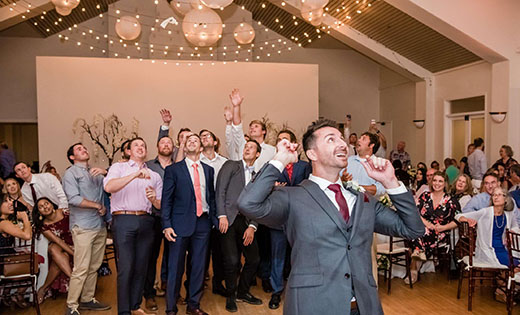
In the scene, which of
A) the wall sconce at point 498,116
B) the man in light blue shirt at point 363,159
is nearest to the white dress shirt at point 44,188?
the man in light blue shirt at point 363,159

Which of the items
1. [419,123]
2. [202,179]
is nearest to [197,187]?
[202,179]

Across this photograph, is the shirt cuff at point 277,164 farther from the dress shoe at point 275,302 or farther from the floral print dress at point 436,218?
the floral print dress at point 436,218

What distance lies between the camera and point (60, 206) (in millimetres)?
5094

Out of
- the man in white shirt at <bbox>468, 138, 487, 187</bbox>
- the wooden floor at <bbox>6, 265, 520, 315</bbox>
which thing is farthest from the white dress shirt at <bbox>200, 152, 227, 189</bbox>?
the man in white shirt at <bbox>468, 138, 487, 187</bbox>

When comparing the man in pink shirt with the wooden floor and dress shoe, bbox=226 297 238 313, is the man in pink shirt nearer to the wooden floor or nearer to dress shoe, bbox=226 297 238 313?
the wooden floor

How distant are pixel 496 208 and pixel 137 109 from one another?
304 inches

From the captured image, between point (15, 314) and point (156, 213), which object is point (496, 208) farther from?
point (15, 314)

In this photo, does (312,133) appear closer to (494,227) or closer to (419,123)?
(494,227)

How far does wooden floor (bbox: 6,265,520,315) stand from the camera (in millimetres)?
4453

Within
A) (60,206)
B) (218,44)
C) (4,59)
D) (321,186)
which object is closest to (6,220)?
(60,206)

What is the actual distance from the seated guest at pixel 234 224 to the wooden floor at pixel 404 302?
9.8 inches

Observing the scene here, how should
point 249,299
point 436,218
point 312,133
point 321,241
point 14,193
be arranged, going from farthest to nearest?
1. point 436,218
2. point 14,193
3. point 249,299
4. point 312,133
5. point 321,241

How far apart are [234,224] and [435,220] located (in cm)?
248

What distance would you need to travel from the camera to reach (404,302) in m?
4.71
